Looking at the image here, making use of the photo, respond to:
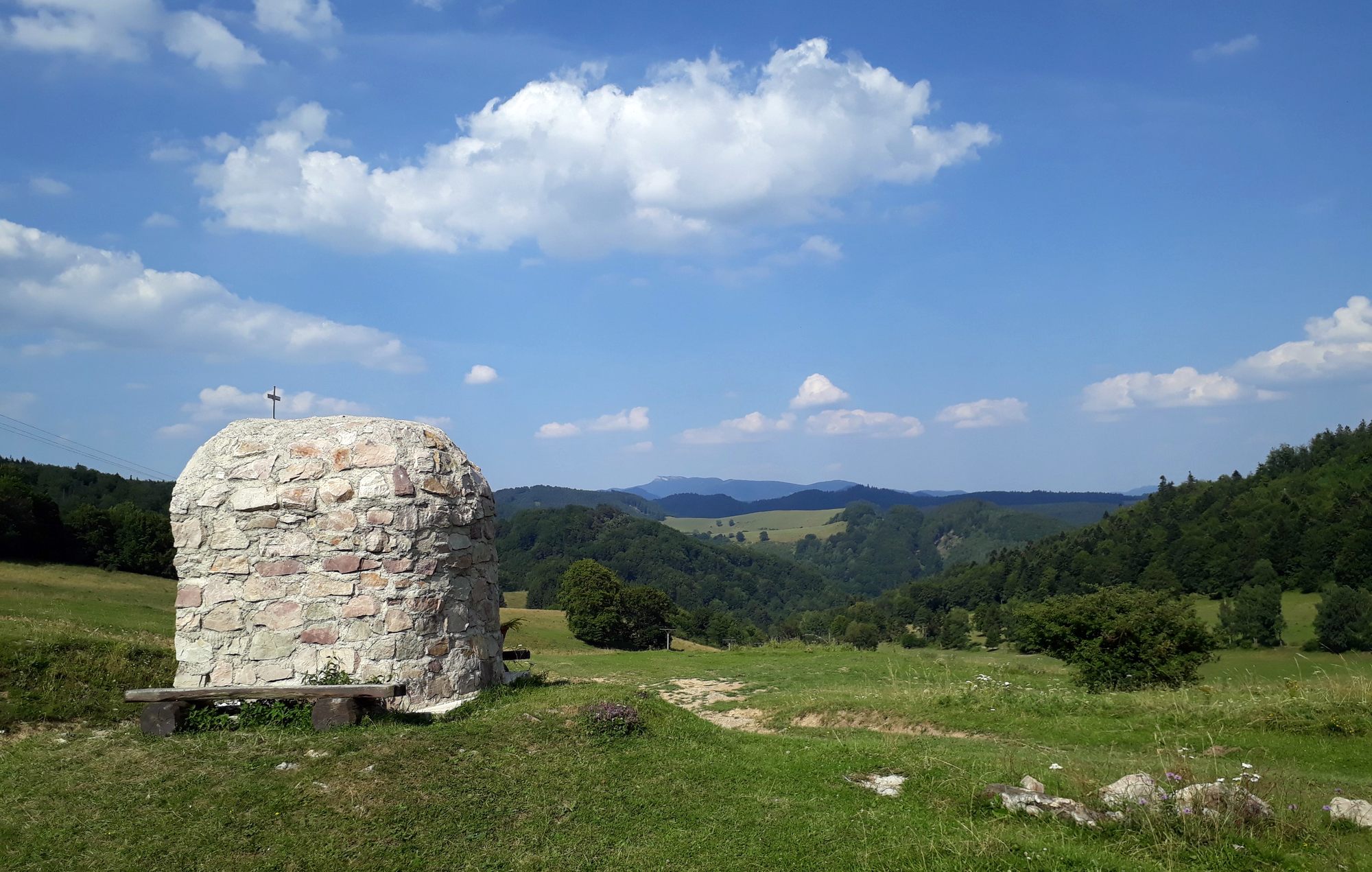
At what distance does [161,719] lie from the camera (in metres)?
8.13

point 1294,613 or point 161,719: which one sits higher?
point 161,719

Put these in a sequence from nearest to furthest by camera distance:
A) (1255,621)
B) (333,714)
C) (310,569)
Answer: (333,714) → (310,569) → (1255,621)

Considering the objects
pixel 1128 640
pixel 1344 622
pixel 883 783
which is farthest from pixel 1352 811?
pixel 1344 622

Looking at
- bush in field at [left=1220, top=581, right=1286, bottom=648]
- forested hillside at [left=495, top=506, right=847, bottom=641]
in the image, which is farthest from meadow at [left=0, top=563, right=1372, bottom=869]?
forested hillside at [left=495, top=506, right=847, bottom=641]

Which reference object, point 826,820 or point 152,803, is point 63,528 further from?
point 826,820

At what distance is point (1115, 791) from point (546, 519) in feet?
496

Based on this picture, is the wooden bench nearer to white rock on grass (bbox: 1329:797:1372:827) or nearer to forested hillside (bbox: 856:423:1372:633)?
white rock on grass (bbox: 1329:797:1372:827)

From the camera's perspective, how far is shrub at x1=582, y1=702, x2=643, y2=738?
870 centimetres

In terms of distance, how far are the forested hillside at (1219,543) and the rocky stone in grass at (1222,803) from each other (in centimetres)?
5781

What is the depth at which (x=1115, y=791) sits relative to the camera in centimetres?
634

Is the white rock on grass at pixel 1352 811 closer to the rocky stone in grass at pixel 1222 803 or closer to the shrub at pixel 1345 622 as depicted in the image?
the rocky stone in grass at pixel 1222 803

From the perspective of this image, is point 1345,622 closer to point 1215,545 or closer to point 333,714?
point 1215,545

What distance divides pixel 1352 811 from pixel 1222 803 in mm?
1061

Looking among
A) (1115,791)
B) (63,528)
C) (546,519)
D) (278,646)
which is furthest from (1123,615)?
(546,519)
